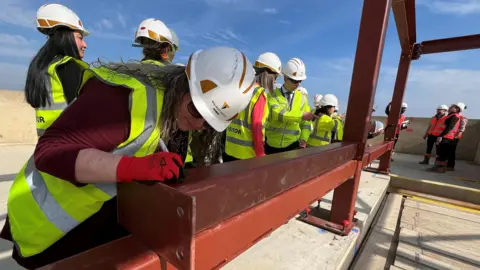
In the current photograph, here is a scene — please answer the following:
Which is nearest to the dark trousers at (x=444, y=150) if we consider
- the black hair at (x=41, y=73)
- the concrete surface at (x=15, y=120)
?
the black hair at (x=41, y=73)

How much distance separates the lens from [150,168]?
653mm

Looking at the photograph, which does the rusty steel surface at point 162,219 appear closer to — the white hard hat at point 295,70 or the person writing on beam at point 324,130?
the white hard hat at point 295,70

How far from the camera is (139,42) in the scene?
3420 mm

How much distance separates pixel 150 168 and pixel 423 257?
8.83 ft

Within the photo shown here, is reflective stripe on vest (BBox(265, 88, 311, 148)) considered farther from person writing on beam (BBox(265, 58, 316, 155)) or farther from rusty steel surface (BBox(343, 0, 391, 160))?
rusty steel surface (BBox(343, 0, 391, 160))

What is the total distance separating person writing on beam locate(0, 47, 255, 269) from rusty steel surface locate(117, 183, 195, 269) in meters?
0.08

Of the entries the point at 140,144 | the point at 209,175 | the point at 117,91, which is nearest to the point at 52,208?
the point at 140,144

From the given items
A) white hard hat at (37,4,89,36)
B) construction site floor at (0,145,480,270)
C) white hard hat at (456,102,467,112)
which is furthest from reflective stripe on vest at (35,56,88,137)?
white hard hat at (456,102,467,112)

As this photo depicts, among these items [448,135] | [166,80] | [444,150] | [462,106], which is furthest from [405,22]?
[462,106]

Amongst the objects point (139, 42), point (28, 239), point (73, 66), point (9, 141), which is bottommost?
point (9, 141)

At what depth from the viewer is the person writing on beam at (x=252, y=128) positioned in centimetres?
269

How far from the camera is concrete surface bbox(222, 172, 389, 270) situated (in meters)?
1.75

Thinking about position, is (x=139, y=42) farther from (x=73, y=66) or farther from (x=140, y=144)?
(x=140, y=144)

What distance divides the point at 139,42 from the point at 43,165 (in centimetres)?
310
